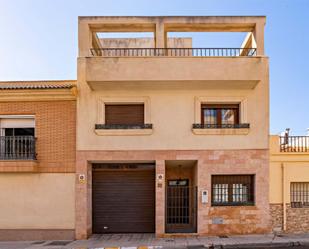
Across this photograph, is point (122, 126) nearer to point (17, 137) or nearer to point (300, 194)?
point (17, 137)

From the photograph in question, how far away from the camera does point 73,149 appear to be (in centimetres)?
1133

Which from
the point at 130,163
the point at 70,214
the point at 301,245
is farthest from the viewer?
the point at 130,163

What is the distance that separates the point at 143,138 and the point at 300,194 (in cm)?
686

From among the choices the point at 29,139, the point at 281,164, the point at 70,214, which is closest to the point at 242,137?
the point at 281,164

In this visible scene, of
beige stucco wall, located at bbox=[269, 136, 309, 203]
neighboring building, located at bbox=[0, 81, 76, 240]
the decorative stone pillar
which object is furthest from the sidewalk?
beige stucco wall, located at bbox=[269, 136, 309, 203]

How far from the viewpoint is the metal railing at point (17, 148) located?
36.9 feet

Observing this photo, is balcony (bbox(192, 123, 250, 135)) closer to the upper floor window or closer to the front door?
the front door

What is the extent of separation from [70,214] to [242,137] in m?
7.46

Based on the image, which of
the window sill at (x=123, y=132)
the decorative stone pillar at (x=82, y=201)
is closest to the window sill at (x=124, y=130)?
the window sill at (x=123, y=132)

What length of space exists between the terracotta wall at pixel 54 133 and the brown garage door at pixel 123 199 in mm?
1500

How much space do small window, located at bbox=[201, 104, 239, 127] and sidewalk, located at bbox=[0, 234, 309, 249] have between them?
176 inches

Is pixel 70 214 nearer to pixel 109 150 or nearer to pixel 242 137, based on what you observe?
pixel 109 150

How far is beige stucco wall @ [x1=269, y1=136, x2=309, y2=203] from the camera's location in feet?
37.2

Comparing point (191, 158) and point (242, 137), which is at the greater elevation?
point (242, 137)
